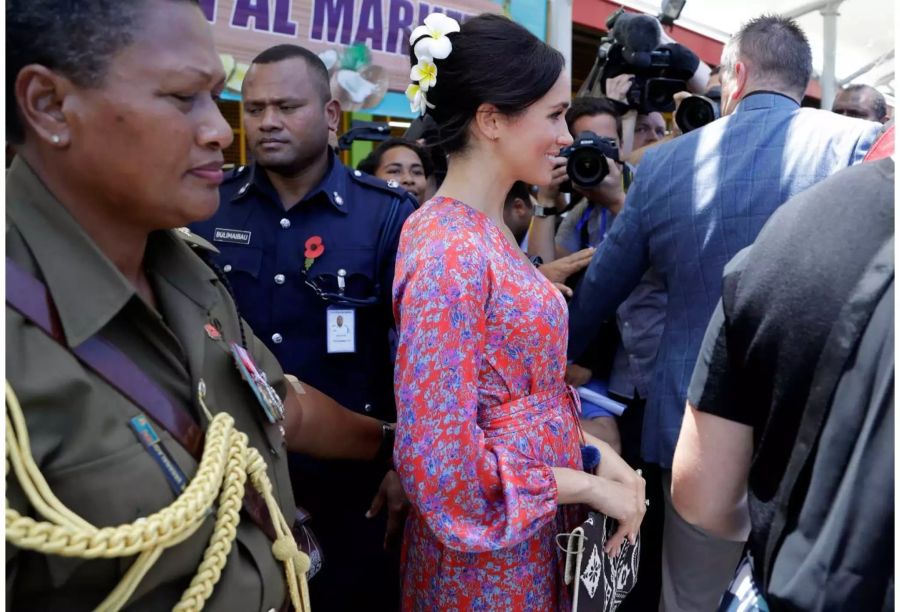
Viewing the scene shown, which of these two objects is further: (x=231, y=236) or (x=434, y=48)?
(x=231, y=236)

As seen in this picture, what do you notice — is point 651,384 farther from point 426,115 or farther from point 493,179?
point 426,115

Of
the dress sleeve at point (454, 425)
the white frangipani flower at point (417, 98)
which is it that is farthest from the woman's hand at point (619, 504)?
the white frangipani flower at point (417, 98)

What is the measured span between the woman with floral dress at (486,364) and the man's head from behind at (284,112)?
22.3 inches

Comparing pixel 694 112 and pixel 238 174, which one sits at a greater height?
pixel 694 112

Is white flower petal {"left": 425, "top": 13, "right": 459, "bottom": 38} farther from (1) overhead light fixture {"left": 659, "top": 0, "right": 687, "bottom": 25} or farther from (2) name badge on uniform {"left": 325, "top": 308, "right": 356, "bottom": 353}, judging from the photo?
(1) overhead light fixture {"left": 659, "top": 0, "right": 687, "bottom": 25}

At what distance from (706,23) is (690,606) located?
5595mm

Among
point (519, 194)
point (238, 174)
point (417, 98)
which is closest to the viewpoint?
point (417, 98)

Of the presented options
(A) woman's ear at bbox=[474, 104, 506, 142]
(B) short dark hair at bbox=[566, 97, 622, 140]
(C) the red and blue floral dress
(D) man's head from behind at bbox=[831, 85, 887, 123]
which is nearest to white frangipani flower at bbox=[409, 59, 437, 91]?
(A) woman's ear at bbox=[474, 104, 506, 142]

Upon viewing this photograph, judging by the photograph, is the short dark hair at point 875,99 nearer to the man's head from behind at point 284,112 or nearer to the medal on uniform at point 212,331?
the man's head from behind at point 284,112

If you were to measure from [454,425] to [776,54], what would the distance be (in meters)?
1.47

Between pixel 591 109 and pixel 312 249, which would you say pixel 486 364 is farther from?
pixel 591 109

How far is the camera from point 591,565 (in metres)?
1.45

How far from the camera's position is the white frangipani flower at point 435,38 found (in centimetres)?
153

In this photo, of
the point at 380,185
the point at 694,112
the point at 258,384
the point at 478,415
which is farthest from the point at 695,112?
the point at 258,384
